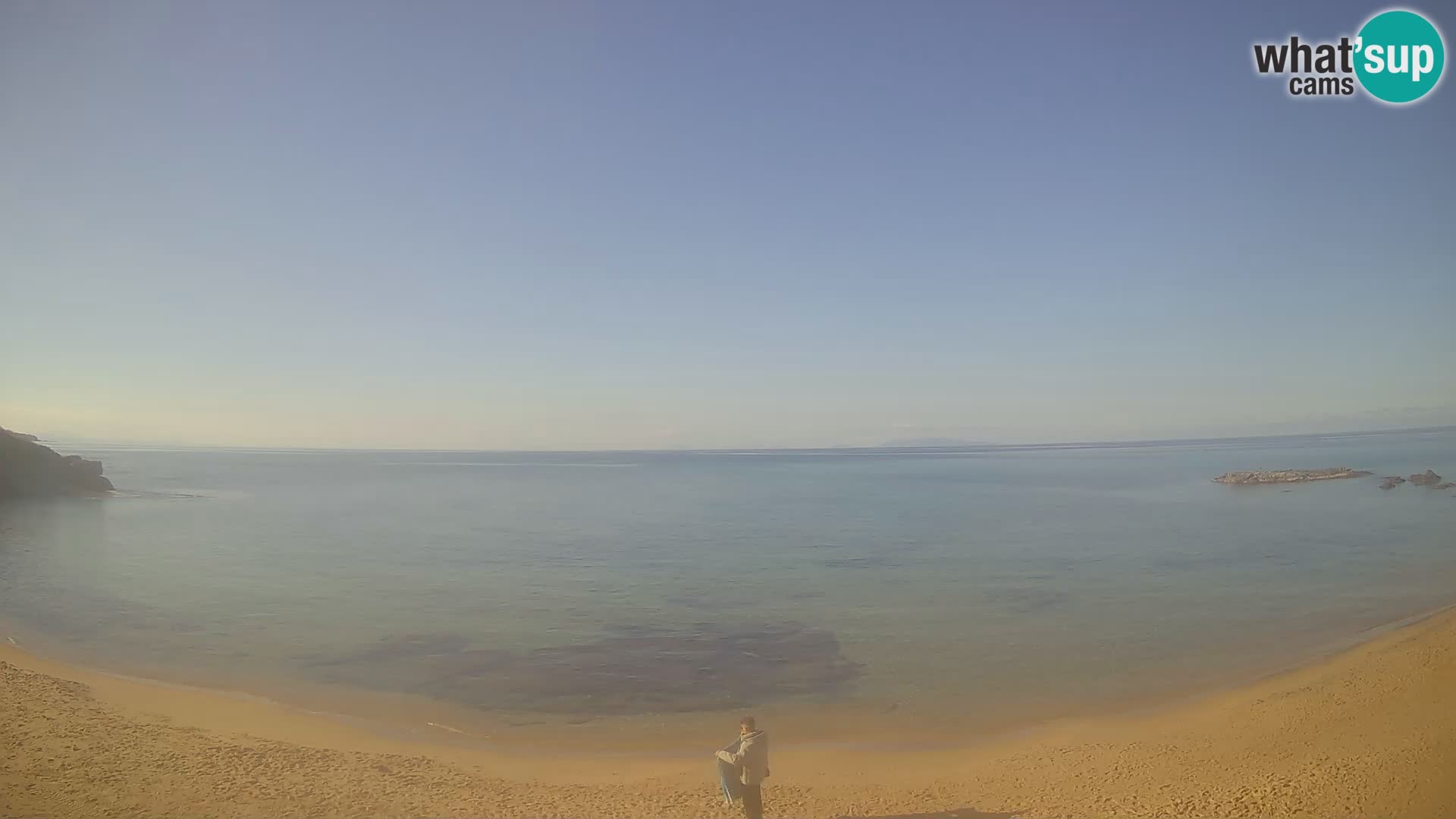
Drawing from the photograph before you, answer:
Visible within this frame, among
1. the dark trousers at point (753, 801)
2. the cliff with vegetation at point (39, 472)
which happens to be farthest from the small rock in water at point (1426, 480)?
the cliff with vegetation at point (39, 472)

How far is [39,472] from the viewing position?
2699 inches

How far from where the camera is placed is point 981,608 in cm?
2675

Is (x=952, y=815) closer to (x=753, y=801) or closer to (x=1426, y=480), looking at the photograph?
(x=753, y=801)

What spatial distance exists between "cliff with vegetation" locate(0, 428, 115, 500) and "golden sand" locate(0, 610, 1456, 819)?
224ft

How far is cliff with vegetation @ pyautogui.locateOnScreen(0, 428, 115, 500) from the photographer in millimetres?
64688

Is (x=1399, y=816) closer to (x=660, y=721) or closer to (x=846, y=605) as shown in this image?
(x=660, y=721)

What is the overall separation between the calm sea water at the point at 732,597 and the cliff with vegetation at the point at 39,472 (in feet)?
14.5

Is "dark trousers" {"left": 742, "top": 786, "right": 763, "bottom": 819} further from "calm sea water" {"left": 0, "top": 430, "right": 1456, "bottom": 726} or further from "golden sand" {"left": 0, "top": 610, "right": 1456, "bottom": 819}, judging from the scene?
"calm sea water" {"left": 0, "top": 430, "right": 1456, "bottom": 726}

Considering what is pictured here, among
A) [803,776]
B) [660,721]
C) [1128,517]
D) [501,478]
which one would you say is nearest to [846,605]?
[660,721]

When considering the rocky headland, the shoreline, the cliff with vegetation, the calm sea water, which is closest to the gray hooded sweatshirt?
the shoreline

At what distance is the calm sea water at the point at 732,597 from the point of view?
19.7m

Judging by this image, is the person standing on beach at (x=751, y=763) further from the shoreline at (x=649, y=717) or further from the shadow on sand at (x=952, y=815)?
the shoreline at (x=649, y=717)

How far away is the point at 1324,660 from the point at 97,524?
72046 mm

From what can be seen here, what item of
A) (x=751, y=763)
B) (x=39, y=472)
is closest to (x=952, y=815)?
(x=751, y=763)
